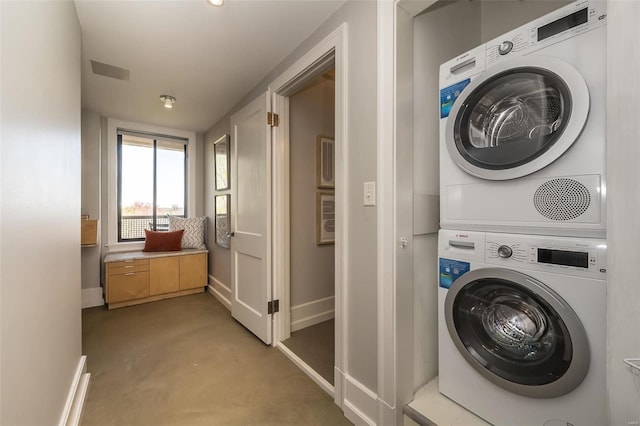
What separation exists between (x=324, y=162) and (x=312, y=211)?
512 mm

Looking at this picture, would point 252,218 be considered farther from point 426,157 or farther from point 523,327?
point 523,327

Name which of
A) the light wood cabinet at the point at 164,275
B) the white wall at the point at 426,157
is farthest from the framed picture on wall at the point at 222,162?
the white wall at the point at 426,157

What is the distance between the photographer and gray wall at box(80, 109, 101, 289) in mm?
3248

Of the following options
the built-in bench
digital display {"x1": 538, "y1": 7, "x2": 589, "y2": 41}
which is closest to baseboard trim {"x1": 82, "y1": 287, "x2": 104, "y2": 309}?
the built-in bench

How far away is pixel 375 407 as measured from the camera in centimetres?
138

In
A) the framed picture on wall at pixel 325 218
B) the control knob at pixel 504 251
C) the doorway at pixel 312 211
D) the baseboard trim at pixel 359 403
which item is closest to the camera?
the control knob at pixel 504 251

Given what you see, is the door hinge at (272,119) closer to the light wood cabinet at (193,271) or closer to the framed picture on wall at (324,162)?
the framed picture on wall at (324,162)

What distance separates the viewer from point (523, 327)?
1.10 metres

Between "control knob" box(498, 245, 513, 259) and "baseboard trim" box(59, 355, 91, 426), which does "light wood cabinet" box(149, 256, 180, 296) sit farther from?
"control knob" box(498, 245, 513, 259)

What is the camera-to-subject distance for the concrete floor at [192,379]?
151 cm

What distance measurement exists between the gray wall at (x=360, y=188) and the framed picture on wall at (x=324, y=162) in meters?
1.16

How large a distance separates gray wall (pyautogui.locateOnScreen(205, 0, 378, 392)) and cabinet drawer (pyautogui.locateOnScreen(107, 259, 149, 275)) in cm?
285

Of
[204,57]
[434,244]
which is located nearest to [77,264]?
[204,57]

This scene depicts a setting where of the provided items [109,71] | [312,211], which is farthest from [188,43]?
[312,211]
